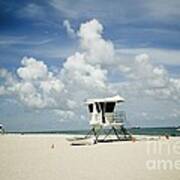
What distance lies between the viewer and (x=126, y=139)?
157 ft

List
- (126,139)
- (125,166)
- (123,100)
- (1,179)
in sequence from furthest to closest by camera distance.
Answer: (126,139) < (123,100) < (125,166) < (1,179)

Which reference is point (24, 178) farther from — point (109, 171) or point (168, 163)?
point (168, 163)

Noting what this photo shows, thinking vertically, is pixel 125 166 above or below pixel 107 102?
below

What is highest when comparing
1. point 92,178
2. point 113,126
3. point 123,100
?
point 123,100

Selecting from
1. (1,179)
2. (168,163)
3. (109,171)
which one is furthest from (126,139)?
(1,179)

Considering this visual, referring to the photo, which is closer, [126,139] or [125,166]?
[125,166]

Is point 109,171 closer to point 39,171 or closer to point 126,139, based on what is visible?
point 39,171

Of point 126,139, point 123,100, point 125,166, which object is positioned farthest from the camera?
point 126,139

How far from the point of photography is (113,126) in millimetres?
44281

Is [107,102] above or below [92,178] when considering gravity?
above

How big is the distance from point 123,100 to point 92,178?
27396 millimetres

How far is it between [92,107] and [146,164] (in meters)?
24.4

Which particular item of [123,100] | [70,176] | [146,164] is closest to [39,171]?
[70,176]

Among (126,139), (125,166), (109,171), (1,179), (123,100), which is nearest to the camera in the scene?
(1,179)
